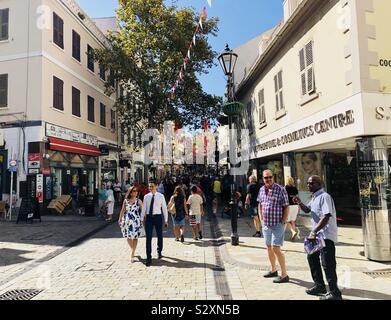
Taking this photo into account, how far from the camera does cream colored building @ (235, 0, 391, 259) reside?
7344mm

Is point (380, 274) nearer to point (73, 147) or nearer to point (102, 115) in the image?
point (73, 147)

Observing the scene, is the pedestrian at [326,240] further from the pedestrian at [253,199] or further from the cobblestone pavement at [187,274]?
the pedestrian at [253,199]

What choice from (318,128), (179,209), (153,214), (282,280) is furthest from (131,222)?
(318,128)

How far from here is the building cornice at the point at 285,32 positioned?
9.64 metres

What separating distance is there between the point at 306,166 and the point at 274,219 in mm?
6532

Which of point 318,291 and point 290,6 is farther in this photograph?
point 290,6

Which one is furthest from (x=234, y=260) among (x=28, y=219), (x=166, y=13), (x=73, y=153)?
(x=166, y=13)

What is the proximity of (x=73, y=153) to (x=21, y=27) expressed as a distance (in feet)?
22.4

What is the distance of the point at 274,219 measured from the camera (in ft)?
19.7

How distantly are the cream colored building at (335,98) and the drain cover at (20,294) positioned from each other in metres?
6.48

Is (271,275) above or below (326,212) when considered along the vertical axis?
below

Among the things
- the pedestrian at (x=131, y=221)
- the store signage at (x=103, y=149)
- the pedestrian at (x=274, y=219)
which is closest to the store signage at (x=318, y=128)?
the pedestrian at (x=274, y=219)

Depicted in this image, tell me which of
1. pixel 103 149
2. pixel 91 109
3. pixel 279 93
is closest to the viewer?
pixel 279 93

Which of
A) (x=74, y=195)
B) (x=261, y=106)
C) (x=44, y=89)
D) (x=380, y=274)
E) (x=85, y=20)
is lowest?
(x=380, y=274)
